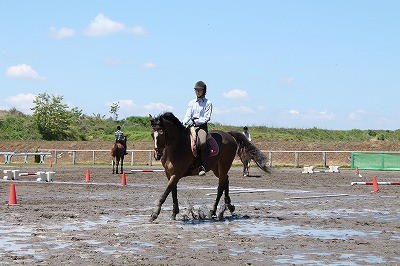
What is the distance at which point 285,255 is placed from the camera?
420 inches

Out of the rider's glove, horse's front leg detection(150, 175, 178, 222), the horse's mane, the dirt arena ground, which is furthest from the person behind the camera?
the rider's glove

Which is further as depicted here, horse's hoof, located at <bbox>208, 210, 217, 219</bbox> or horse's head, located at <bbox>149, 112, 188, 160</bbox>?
horse's hoof, located at <bbox>208, 210, 217, 219</bbox>

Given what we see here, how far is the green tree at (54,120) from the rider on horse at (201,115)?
69840 millimetres

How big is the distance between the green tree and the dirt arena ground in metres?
61.9

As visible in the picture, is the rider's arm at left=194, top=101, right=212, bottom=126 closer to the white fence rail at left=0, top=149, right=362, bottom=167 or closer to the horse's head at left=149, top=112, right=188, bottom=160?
the horse's head at left=149, top=112, right=188, bottom=160

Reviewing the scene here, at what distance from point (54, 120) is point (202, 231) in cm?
7365

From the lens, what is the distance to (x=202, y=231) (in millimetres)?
13742

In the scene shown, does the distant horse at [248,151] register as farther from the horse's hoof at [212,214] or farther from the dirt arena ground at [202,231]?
the horse's hoof at [212,214]

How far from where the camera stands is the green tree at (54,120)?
8475 centimetres

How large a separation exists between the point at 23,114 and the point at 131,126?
2045 centimetres

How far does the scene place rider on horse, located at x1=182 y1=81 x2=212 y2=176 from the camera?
16073 mm

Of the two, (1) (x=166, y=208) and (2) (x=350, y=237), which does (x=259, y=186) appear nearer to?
(1) (x=166, y=208)

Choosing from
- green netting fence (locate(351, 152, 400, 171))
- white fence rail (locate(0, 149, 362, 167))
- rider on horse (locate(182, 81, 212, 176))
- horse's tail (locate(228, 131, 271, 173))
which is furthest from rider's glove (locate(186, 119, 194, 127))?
white fence rail (locate(0, 149, 362, 167))

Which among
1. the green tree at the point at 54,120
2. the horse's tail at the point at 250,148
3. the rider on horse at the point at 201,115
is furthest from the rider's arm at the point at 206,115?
the green tree at the point at 54,120
